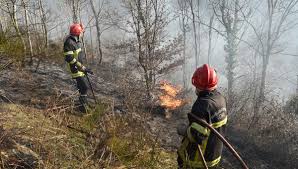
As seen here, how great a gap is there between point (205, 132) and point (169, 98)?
22.9ft

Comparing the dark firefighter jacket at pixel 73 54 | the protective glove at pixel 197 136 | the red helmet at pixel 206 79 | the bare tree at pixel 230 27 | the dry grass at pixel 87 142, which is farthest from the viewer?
the bare tree at pixel 230 27

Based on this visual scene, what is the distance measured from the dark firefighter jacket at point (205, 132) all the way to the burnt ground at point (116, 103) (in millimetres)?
3401

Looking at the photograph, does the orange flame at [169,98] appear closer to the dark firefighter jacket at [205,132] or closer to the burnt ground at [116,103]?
the burnt ground at [116,103]

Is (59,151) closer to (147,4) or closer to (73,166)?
(73,166)

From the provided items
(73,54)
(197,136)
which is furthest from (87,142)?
(73,54)

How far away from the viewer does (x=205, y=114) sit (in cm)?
369

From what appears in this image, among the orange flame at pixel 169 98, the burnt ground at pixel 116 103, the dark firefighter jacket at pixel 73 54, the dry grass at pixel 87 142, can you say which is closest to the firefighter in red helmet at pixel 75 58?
the dark firefighter jacket at pixel 73 54

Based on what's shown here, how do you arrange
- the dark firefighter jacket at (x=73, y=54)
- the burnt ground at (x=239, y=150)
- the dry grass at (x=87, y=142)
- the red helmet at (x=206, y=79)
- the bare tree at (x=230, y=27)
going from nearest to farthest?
the red helmet at (x=206, y=79), the dry grass at (x=87, y=142), the dark firefighter jacket at (x=73, y=54), the burnt ground at (x=239, y=150), the bare tree at (x=230, y=27)

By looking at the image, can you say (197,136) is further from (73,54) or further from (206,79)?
(73,54)

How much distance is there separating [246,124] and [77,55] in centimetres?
594

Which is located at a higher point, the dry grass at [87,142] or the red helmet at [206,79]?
the red helmet at [206,79]

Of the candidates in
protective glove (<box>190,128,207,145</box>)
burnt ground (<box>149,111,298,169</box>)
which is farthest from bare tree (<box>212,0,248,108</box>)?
protective glove (<box>190,128,207,145</box>)

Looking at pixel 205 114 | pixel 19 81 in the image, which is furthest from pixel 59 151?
pixel 19 81

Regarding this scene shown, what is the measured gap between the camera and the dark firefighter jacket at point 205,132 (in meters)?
3.60
